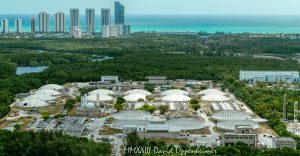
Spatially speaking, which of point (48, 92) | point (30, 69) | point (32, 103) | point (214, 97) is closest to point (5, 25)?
point (30, 69)

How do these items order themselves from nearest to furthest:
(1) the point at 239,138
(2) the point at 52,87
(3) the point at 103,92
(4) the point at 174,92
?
(1) the point at 239,138
(4) the point at 174,92
(3) the point at 103,92
(2) the point at 52,87

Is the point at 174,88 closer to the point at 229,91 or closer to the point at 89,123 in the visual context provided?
the point at 229,91

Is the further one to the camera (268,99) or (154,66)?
(154,66)

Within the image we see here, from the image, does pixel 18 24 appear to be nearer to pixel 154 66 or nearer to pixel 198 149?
pixel 154 66

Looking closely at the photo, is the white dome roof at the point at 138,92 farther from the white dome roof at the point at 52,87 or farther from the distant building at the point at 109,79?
the white dome roof at the point at 52,87

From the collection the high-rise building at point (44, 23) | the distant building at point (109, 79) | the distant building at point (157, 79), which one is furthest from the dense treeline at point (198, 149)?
the high-rise building at point (44, 23)

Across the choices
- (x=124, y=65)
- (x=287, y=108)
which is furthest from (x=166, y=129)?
(x=124, y=65)
